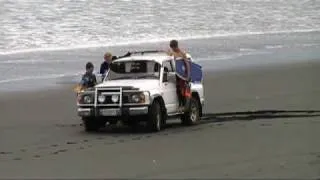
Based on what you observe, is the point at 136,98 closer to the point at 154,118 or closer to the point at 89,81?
the point at 154,118

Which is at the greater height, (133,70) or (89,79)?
(133,70)

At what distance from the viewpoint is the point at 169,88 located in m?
16.0

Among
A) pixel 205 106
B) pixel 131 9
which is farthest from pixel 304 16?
pixel 205 106

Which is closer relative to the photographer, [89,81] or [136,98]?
[136,98]

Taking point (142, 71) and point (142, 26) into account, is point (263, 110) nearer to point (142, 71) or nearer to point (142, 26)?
point (142, 71)

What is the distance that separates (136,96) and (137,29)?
3957cm

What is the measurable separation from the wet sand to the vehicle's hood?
2.97 feet

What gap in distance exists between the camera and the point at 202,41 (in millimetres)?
48938

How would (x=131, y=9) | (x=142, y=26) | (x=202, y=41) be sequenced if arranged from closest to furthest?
(x=202, y=41), (x=142, y=26), (x=131, y=9)

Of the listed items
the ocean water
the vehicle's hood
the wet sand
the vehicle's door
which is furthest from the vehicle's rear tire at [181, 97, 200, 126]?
the ocean water

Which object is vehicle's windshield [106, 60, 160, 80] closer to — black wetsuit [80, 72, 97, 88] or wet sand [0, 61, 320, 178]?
black wetsuit [80, 72, 97, 88]

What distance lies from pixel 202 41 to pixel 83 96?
3402 centimetres

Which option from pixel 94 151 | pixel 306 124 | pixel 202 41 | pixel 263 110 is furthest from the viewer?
pixel 202 41

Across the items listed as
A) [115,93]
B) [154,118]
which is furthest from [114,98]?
[154,118]
